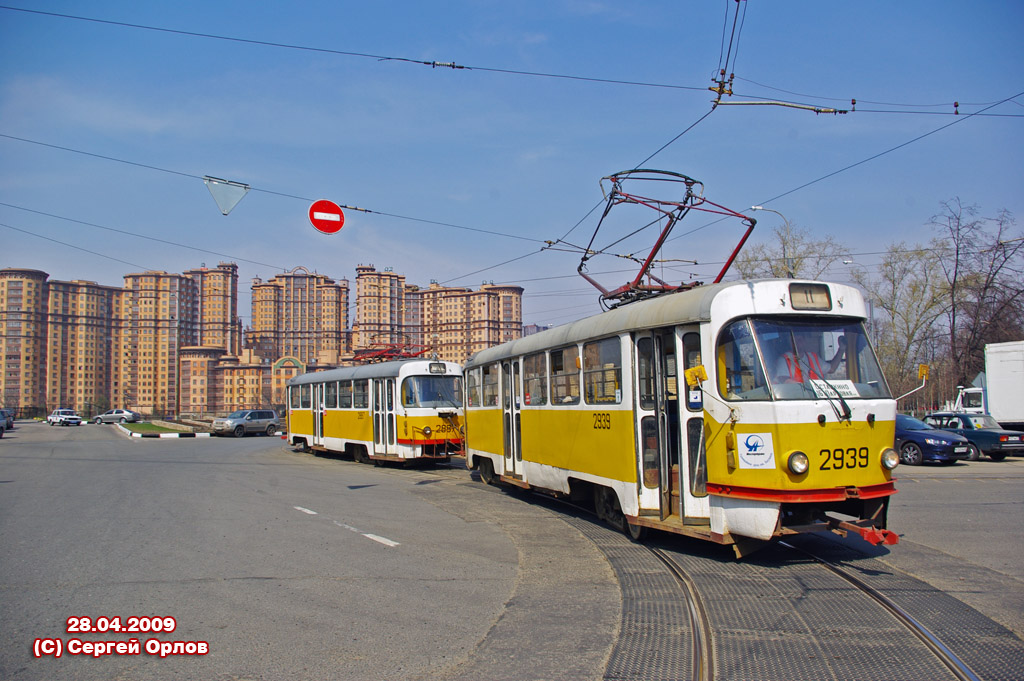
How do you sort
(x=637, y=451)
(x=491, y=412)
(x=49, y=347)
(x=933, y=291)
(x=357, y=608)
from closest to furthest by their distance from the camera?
(x=357, y=608), (x=637, y=451), (x=491, y=412), (x=933, y=291), (x=49, y=347)

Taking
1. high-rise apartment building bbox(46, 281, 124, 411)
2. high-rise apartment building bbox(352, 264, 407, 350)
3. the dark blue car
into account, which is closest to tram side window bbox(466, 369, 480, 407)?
the dark blue car

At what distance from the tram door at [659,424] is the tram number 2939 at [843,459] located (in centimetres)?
168

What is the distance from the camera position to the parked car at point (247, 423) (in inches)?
1610

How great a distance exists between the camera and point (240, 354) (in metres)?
98.8

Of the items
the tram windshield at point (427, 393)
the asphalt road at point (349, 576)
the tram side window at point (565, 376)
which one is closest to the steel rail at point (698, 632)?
the asphalt road at point (349, 576)

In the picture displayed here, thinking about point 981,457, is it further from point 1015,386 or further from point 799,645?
point 799,645

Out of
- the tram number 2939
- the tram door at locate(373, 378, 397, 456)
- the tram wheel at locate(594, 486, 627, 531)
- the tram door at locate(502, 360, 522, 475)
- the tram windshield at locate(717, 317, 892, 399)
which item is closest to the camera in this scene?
the tram number 2939

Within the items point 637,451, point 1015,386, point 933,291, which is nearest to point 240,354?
point 933,291

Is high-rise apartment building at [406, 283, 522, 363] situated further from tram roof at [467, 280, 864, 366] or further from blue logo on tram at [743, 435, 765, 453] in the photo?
blue logo on tram at [743, 435, 765, 453]

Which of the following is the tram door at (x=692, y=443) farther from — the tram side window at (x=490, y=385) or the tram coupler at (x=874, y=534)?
the tram side window at (x=490, y=385)

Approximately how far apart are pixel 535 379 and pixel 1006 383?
20.1 metres

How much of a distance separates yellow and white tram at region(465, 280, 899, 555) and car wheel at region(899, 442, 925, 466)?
13.5 metres

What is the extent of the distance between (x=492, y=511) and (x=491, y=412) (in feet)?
9.20

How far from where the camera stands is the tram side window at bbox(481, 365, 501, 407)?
45.1 ft
